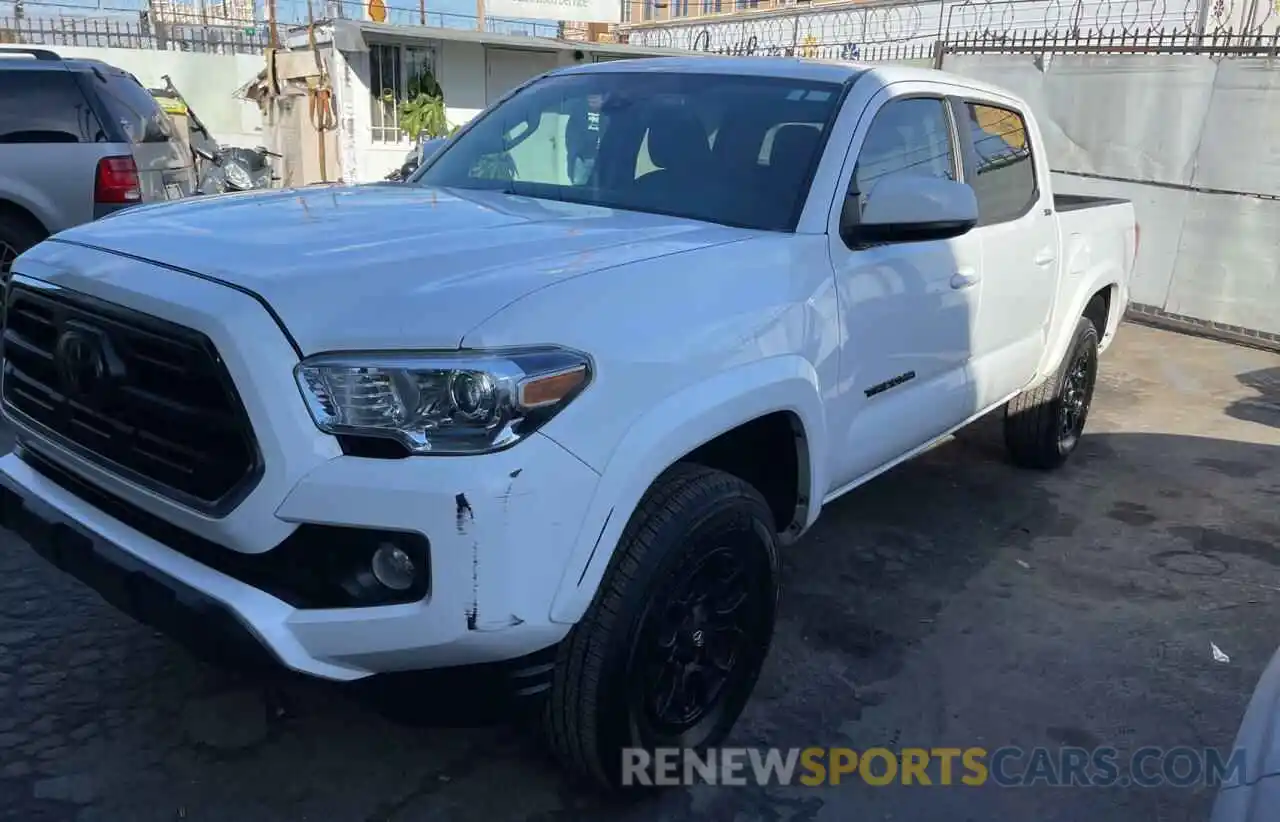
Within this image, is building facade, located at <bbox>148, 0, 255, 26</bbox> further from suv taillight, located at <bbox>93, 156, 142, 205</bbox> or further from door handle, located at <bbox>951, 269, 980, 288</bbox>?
door handle, located at <bbox>951, 269, 980, 288</bbox>

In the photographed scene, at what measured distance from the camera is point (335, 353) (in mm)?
2082

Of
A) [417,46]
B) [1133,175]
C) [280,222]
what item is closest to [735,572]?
[280,222]

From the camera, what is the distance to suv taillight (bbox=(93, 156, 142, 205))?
658 cm

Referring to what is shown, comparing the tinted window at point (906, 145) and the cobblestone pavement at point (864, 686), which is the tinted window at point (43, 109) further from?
the tinted window at point (906, 145)

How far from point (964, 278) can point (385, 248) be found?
2.27 m

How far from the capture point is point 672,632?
8.54 ft

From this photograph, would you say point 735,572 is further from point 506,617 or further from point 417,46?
point 417,46

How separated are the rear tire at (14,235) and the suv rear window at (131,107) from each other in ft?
2.73

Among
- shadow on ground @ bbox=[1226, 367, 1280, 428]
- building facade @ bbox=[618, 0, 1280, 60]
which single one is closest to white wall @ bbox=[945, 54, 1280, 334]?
shadow on ground @ bbox=[1226, 367, 1280, 428]

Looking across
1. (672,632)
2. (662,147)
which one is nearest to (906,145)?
(662,147)

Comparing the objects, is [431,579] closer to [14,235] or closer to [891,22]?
[14,235]

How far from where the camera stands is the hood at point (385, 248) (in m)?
2.13

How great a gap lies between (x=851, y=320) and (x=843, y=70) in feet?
3.25

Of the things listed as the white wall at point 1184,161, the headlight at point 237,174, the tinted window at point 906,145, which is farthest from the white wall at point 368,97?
the tinted window at point 906,145
